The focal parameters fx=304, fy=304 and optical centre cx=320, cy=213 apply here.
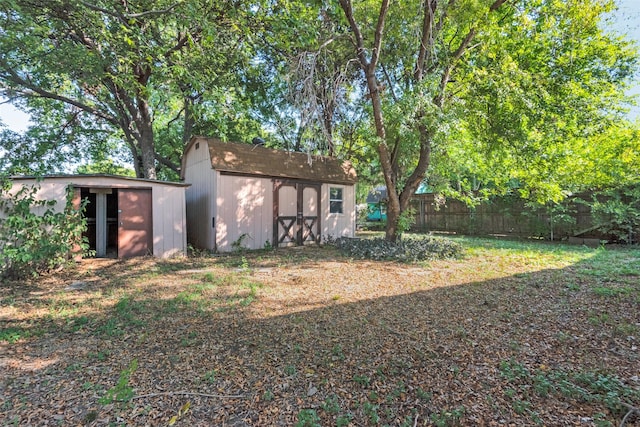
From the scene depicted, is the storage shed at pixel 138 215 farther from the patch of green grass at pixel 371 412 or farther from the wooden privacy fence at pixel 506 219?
the wooden privacy fence at pixel 506 219

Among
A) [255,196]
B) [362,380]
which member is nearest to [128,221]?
[255,196]

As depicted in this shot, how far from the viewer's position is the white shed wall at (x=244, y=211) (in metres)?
8.41

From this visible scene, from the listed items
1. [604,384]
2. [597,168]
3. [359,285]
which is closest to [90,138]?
[359,285]

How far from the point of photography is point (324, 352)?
2.67 meters

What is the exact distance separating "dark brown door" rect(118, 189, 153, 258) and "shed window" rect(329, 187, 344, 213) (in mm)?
5718

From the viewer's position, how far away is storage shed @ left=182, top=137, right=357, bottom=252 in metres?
8.42

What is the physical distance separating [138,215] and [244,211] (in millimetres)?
2640

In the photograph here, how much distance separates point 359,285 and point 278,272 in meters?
1.75

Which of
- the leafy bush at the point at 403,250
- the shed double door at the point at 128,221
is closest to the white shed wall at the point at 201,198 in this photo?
the shed double door at the point at 128,221

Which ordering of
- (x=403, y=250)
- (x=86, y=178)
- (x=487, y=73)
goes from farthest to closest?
(x=403, y=250) < (x=487, y=73) < (x=86, y=178)

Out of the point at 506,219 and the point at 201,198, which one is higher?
the point at 201,198

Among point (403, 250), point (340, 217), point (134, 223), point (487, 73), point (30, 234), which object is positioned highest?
point (487, 73)

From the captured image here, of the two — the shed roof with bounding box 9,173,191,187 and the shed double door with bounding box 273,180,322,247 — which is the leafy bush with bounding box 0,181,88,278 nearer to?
the shed roof with bounding box 9,173,191,187

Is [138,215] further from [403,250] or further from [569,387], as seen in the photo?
[569,387]
